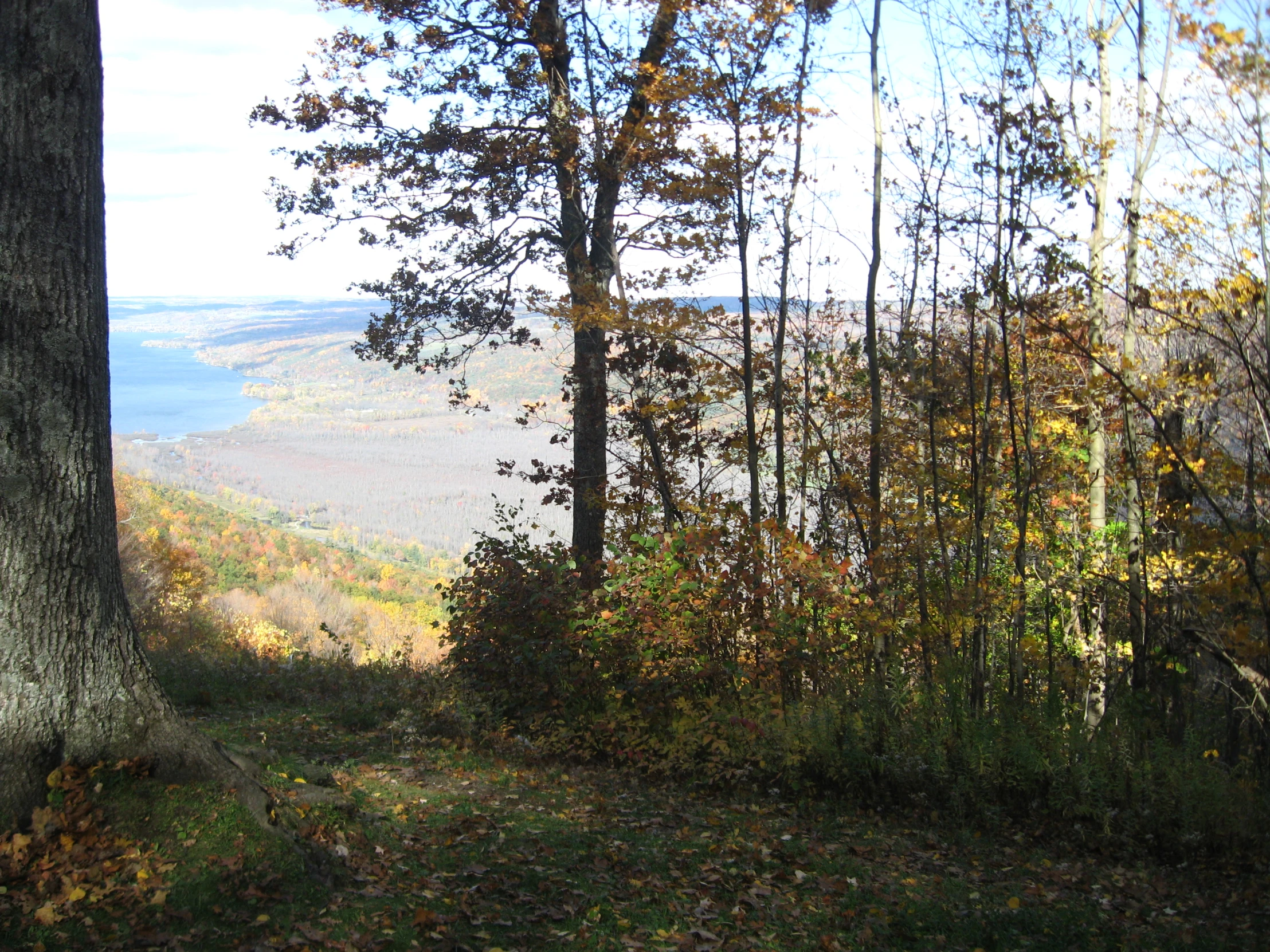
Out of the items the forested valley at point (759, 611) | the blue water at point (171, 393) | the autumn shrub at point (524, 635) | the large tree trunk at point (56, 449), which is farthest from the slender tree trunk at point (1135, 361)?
the blue water at point (171, 393)

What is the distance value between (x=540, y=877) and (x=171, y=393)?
114 metres

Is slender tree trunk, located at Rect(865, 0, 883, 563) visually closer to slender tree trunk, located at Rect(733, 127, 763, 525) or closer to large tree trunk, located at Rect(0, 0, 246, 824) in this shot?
slender tree trunk, located at Rect(733, 127, 763, 525)

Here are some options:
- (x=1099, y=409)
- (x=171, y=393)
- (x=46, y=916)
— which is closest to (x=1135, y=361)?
(x=1099, y=409)

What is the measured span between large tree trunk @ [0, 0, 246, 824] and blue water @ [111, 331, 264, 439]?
321 feet

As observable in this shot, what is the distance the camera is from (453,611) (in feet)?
30.5

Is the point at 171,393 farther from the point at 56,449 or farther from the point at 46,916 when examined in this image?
the point at 46,916

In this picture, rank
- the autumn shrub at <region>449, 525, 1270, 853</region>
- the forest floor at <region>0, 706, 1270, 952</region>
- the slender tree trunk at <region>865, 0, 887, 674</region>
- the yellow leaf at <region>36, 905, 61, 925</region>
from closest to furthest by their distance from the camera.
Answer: the yellow leaf at <region>36, 905, 61, 925</region> → the forest floor at <region>0, 706, 1270, 952</region> → the autumn shrub at <region>449, 525, 1270, 853</region> → the slender tree trunk at <region>865, 0, 887, 674</region>

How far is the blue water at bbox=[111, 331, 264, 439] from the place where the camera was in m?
95.6

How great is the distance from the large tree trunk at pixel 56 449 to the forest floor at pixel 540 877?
0.22m

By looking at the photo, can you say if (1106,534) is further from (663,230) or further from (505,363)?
(505,363)

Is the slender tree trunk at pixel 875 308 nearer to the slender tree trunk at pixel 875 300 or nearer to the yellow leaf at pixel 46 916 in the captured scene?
the slender tree trunk at pixel 875 300

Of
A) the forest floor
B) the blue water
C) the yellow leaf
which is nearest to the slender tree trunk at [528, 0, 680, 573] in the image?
the forest floor

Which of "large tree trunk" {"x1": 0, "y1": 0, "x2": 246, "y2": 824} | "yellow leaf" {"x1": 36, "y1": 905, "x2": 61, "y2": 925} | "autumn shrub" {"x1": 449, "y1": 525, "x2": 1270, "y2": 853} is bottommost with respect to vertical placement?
"autumn shrub" {"x1": 449, "y1": 525, "x2": 1270, "y2": 853}

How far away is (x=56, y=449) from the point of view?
3521mm
